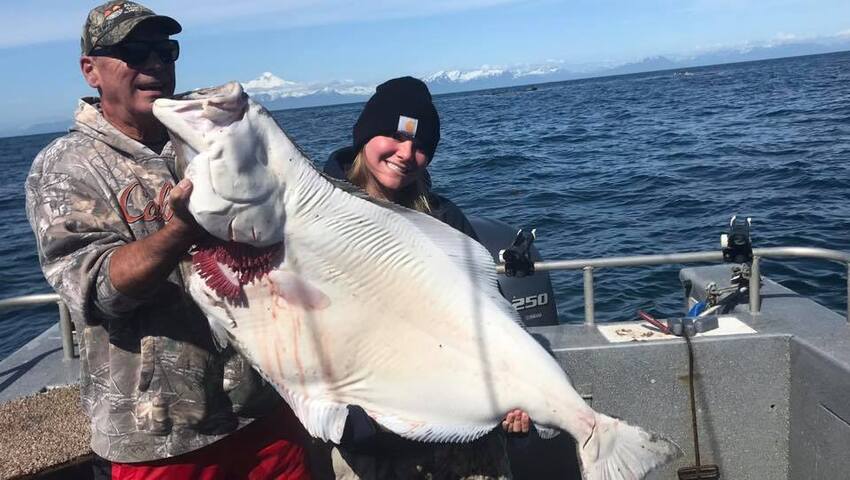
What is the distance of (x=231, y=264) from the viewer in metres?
2.17

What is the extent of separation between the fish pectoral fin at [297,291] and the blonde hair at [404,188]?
0.67 metres

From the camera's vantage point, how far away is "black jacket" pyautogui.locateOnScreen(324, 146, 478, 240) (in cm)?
286

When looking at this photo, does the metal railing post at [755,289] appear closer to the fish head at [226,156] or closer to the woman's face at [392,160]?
the woman's face at [392,160]

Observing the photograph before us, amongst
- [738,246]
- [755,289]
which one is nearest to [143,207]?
[738,246]

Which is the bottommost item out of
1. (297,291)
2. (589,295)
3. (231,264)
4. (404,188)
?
(589,295)

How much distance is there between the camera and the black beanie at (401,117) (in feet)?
9.10

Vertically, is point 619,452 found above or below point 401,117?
below

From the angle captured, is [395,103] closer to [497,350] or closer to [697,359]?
[497,350]

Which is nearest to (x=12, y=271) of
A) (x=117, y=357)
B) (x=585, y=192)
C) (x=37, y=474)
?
(x=585, y=192)

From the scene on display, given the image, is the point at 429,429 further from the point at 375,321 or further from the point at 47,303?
the point at 47,303

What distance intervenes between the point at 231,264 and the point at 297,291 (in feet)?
0.72

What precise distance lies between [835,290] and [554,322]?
5460mm

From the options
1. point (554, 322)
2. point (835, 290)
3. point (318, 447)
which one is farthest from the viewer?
point (835, 290)

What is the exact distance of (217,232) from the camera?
6.61 feet
